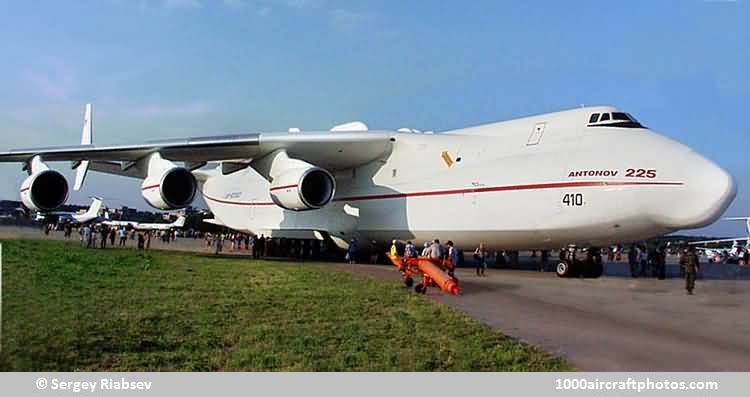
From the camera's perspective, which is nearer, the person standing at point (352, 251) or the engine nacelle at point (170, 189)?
the engine nacelle at point (170, 189)

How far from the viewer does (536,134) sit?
14555 millimetres

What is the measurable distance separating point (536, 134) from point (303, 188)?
573 centimetres

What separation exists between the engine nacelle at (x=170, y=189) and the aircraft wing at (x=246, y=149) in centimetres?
73

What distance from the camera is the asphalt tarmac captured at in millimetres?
5496

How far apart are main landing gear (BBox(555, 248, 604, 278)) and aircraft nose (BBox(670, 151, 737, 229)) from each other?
100 inches

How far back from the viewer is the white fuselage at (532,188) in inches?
477

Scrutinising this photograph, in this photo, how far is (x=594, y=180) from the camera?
41.7 ft

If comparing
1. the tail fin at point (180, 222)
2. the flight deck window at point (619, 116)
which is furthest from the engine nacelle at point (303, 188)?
the tail fin at point (180, 222)

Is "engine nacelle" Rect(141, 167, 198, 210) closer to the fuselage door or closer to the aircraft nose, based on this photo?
the fuselage door

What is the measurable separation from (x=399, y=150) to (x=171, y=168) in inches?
235

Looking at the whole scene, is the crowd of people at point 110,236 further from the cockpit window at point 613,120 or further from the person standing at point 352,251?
the cockpit window at point 613,120

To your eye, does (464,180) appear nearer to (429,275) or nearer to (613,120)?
(613,120)
